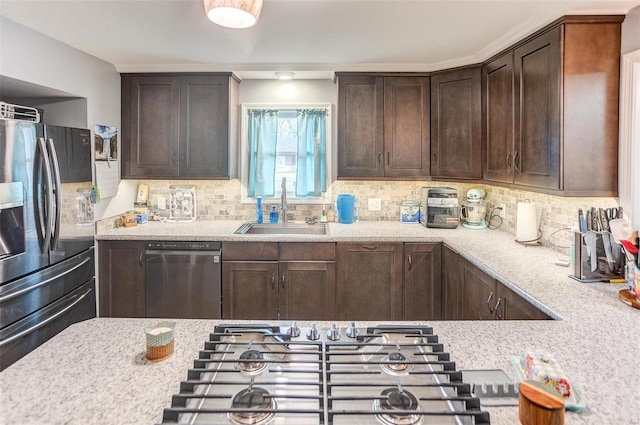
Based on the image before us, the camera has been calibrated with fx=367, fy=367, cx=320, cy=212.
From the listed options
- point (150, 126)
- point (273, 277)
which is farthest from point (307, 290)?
point (150, 126)

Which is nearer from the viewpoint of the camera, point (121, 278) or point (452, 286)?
point (452, 286)

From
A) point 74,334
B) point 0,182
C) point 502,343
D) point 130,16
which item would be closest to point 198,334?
point 74,334

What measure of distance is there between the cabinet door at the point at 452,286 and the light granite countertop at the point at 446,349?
811 mm

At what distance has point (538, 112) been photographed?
2262 millimetres

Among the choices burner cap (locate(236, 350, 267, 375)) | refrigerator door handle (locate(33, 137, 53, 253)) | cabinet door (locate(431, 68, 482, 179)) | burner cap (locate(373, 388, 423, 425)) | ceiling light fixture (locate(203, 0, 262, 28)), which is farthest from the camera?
cabinet door (locate(431, 68, 482, 179))

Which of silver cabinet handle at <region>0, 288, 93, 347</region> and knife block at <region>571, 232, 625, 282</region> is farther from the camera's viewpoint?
silver cabinet handle at <region>0, 288, 93, 347</region>

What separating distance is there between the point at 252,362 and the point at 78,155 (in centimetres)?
242

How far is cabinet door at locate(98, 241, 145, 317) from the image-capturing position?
117 inches

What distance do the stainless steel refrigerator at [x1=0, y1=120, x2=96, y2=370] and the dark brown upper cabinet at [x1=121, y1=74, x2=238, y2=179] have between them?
698mm

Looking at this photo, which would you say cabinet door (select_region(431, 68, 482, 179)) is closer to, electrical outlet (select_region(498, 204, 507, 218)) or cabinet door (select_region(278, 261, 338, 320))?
electrical outlet (select_region(498, 204, 507, 218))

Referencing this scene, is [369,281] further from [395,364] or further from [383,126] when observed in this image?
[395,364]

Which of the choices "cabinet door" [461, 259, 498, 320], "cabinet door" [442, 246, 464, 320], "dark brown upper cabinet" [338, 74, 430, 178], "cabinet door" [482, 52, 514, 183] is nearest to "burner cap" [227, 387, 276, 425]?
"cabinet door" [461, 259, 498, 320]

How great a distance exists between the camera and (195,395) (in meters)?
0.81

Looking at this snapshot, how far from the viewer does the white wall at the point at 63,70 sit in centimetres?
224
